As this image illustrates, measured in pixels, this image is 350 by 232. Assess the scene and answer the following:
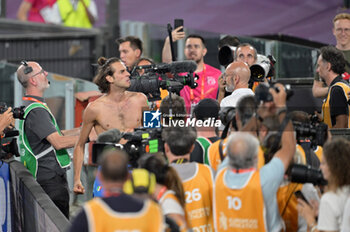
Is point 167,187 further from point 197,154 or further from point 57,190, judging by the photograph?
point 57,190

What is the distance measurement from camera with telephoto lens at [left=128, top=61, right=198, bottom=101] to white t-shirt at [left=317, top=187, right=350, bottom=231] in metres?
2.35

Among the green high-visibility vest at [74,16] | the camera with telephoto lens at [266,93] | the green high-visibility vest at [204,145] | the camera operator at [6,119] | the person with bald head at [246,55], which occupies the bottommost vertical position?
the green high-visibility vest at [204,145]

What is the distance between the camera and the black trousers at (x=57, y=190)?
8477 mm

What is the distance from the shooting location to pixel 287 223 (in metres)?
5.99

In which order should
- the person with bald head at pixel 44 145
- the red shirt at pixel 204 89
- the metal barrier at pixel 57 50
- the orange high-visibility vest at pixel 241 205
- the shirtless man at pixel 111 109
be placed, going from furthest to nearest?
the metal barrier at pixel 57 50, the red shirt at pixel 204 89, the person with bald head at pixel 44 145, the shirtless man at pixel 111 109, the orange high-visibility vest at pixel 241 205

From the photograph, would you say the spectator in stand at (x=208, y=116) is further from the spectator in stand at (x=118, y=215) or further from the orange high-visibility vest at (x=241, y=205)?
the spectator in stand at (x=118, y=215)

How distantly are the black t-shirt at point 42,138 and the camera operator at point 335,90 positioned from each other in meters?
2.62

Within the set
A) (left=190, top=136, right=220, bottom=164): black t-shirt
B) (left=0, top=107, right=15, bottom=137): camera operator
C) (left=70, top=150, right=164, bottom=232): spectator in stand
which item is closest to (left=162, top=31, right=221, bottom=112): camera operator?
(left=0, top=107, right=15, bottom=137): camera operator

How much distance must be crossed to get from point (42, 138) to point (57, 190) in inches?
21.0

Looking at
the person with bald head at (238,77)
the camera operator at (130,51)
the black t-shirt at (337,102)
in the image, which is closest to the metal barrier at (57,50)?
the camera operator at (130,51)

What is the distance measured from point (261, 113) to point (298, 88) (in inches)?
193

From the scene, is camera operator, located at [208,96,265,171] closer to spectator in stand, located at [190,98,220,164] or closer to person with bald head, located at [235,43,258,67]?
spectator in stand, located at [190,98,220,164]

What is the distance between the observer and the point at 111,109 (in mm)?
8172

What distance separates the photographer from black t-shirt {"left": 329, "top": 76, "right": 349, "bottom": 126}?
8164 millimetres
